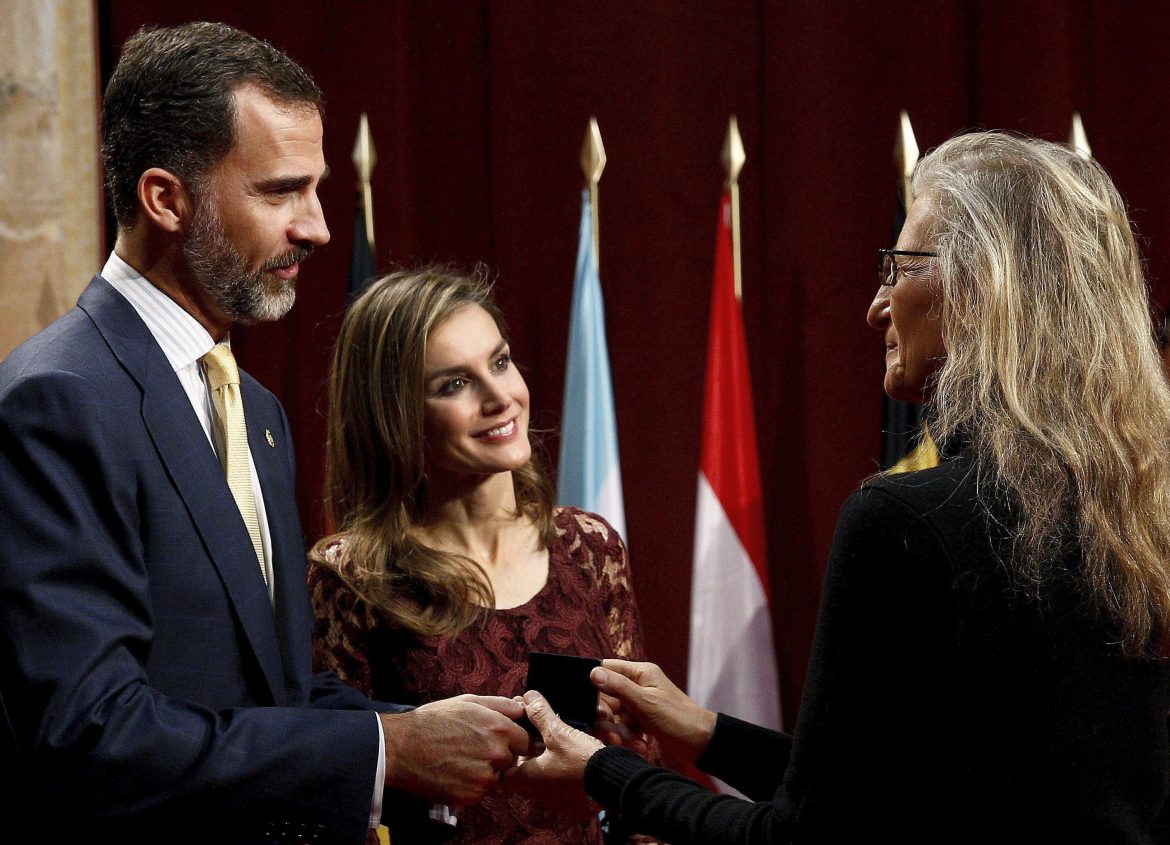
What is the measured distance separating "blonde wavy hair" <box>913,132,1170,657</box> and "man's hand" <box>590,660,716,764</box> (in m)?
0.84

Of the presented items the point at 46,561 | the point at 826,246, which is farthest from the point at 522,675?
the point at 826,246

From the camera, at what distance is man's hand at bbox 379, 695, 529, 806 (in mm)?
1739

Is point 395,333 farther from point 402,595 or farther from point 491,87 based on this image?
point 491,87

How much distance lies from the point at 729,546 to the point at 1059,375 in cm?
228

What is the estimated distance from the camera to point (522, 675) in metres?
2.37

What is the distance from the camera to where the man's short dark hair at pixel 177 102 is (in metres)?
1.83

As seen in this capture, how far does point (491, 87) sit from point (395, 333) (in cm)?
171

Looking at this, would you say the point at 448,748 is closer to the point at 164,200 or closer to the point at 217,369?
the point at 217,369

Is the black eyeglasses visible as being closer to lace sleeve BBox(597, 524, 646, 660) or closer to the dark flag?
lace sleeve BBox(597, 524, 646, 660)

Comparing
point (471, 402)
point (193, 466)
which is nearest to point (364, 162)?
point (471, 402)

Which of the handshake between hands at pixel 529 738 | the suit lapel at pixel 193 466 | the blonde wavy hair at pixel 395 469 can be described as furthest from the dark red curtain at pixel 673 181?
the suit lapel at pixel 193 466

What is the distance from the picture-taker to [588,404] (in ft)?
12.0

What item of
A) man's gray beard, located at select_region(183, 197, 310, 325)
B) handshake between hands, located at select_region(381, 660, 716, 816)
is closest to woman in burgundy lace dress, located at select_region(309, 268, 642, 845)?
handshake between hands, located at select_region(381, 660, 716, 816)

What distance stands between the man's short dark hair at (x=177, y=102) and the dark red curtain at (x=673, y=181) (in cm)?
210
